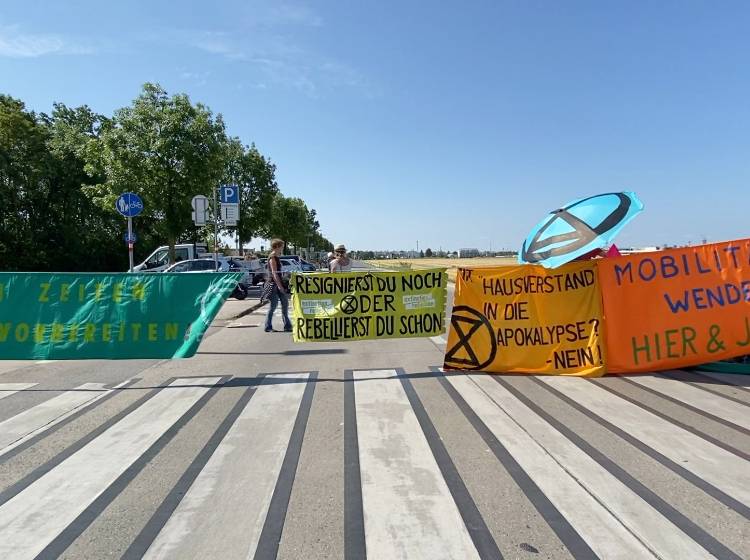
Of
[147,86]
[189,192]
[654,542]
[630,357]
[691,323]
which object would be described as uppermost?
[147,86]

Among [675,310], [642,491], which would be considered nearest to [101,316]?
[642,491]

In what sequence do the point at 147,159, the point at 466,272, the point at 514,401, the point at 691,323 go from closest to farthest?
1. the point at 514,401
2. the point at 691,323
3. the point at 466,272
4. the point at 147,159

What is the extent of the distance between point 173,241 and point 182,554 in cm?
2385

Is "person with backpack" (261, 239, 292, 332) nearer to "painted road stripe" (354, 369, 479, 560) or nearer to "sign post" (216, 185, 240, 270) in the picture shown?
"sign post" (216, 185, 240, 270)

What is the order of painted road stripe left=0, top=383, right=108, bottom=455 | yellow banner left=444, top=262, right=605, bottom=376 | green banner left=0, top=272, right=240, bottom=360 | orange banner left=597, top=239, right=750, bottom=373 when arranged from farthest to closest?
A: green banner left=0, top=272, right=240, bottom=360, yellow banner left=444, top=262, right=605, bottom=376, orange banner left=597, top=239, right=750, bottom=373, painted road stripe left=0, top=383, right=108, bottom=455

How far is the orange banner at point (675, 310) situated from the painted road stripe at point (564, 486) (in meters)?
2.43

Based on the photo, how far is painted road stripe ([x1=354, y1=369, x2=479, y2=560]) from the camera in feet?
9.23

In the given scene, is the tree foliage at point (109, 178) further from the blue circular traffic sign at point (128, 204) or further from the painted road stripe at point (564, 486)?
the painted road stripe at point (564, 486)

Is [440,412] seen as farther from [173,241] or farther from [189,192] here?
[173,241]

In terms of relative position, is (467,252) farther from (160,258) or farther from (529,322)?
(529,322)

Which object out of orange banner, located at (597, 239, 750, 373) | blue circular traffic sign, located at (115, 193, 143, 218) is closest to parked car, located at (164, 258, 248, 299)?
blue circular traffic sign, located at (115, 193, 143, 218)

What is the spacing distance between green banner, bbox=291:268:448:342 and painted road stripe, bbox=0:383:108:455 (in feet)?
9.12

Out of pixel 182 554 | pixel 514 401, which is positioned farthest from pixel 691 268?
pixel 182 554

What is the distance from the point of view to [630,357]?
6.59 metres
